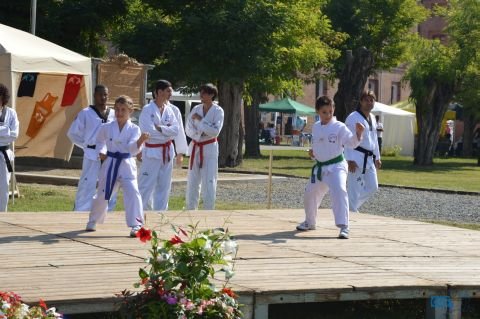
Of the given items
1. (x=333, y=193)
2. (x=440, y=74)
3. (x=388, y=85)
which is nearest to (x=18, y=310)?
(x=333, y=193)

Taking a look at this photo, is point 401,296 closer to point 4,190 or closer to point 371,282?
point 371,282

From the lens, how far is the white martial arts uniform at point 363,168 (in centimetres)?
1495

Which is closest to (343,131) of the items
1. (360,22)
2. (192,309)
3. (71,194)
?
(192,309)

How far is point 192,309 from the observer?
22.8ft

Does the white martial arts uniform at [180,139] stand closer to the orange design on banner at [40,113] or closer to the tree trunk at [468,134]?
the orange design on banner at [40,113]

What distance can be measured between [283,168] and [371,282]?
82.2 feet

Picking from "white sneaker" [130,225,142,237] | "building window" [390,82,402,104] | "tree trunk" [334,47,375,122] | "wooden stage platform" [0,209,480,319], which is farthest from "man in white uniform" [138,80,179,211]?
"building window" [390,82,402,104]

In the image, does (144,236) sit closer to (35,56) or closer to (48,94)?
(35,56)

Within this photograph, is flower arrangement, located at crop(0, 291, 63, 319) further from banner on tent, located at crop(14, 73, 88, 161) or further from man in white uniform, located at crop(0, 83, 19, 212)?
banner on tent, located at crop(14, 73, 88, 161)

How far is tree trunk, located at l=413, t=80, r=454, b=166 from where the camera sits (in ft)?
135

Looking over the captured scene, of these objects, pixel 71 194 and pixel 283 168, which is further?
→ pixel 283 168

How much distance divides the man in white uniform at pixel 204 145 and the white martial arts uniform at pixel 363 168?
1845 millimetres

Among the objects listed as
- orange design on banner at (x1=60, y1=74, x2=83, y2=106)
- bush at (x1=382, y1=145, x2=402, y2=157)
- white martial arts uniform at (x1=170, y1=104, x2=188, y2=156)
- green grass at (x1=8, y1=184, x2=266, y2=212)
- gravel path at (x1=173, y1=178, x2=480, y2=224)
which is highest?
orange design on banner at (x1=60, y1=74, x2=83, y2=106)

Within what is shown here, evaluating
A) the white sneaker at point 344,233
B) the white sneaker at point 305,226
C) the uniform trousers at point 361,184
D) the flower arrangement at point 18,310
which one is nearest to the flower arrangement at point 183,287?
the flower arrangement at point 18,310
